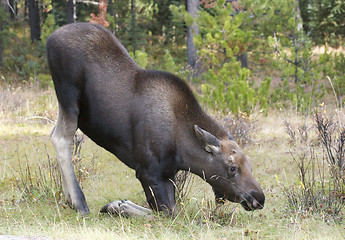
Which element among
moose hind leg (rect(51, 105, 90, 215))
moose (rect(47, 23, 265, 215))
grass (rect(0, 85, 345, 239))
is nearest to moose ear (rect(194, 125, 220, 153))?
moose (rect(47, 23, 265, 215))

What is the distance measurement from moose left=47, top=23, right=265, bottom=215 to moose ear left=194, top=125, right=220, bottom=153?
0.04ft

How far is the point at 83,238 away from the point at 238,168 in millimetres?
1918

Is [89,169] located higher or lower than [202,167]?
lower

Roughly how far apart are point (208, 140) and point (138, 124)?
840 millimetres

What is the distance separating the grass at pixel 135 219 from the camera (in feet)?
16.4

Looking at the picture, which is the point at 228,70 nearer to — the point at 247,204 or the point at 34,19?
the point at 247,204

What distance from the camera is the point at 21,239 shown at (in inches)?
163

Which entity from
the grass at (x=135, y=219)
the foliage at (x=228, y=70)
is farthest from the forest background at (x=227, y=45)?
the grass at (x=135, y=219)

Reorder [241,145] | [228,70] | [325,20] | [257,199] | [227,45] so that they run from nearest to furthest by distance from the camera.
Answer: [257,199] → [241,145] → [228,70] → [227,45] → [325,20]

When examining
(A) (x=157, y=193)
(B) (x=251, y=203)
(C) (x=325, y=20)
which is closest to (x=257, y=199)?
(B) (x=251, y=203)

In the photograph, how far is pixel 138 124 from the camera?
18.0ft

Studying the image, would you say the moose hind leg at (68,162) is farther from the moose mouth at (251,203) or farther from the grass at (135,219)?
the moose mouth at (251,203)

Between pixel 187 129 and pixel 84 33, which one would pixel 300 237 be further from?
pixel 84 33

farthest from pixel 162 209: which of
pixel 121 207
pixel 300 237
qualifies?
pixel 300 237
